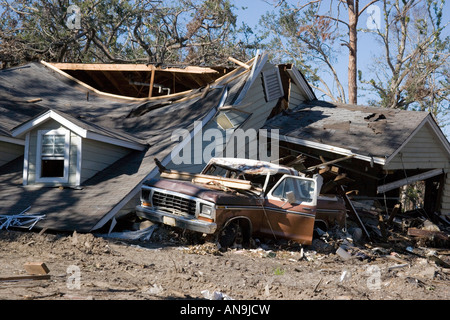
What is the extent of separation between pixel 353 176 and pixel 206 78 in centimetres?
618

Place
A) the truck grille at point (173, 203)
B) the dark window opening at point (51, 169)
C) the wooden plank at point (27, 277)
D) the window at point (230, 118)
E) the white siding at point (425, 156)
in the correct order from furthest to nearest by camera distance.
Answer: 1. the white siding at point (425, 156)
2. the window at point (230, 118)
3. the dark window opening at point (51, 169)
4. the truck grille at point (173, 203)
5. the wooden plank at point (27, 277)

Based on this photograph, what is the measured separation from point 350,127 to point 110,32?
17217 mm

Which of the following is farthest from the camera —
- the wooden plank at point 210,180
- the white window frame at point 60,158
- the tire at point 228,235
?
the white window frame at point 60,158

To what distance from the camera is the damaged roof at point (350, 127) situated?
16.0 meters

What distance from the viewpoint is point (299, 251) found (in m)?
11.7

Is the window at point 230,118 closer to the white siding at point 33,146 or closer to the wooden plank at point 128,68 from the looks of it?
the wooden plank at point 128,68

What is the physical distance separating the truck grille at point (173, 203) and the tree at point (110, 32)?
1688 cm

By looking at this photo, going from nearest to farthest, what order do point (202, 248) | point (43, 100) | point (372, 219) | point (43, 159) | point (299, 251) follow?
point (202, 248), point (299, 251), point (43, 159), point (372, 219), point (43, 100)

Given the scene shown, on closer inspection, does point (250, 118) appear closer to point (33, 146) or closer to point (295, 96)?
point (295, 96)

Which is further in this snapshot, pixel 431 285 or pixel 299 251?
pixel 299 251

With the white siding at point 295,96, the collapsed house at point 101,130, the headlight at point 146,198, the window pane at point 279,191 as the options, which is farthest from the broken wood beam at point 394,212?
the headlight at point 146,198

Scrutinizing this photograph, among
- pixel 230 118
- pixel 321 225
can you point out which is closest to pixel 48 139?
pixel 230 118

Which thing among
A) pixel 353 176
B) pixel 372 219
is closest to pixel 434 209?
pixel 353 176
